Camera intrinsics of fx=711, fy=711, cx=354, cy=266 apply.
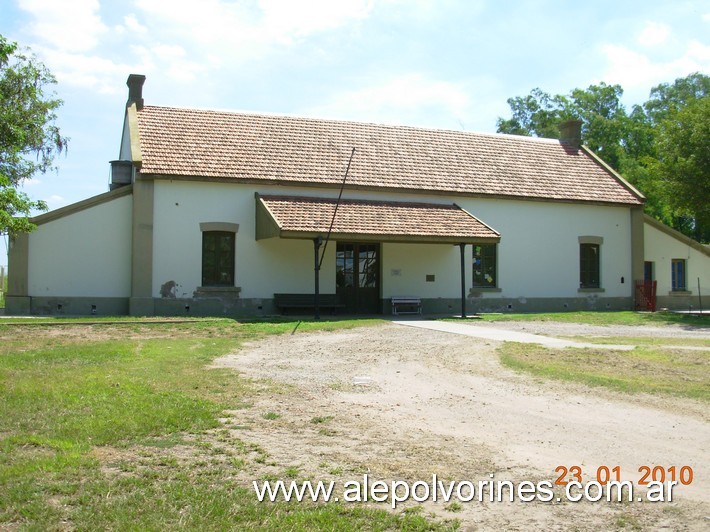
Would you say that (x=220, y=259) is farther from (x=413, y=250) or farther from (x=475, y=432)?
(x=475, y=432)

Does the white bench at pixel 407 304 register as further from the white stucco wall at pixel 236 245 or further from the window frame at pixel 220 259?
the window frame at pixel 220 259

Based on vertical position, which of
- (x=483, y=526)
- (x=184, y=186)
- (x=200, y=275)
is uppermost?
(x=184, y=186)

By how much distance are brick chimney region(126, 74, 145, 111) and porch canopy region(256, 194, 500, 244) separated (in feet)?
19.2

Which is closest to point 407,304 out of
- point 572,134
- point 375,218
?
point 375,218

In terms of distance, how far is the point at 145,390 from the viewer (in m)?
8.45

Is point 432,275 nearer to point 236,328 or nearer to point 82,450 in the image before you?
point 236,328

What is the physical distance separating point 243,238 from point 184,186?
2.39 metres

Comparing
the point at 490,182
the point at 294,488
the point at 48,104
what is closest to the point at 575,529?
the point at 294,488

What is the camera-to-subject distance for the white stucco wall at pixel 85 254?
68.2ft

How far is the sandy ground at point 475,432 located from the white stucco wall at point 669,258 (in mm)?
19643

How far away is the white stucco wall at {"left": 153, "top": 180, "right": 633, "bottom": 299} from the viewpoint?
21.6 meters

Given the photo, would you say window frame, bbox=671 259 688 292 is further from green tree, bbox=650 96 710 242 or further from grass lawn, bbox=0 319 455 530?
grass lawn, bbox=0 319 455 530

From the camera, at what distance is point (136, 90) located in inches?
955

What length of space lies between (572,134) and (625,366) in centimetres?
2123
